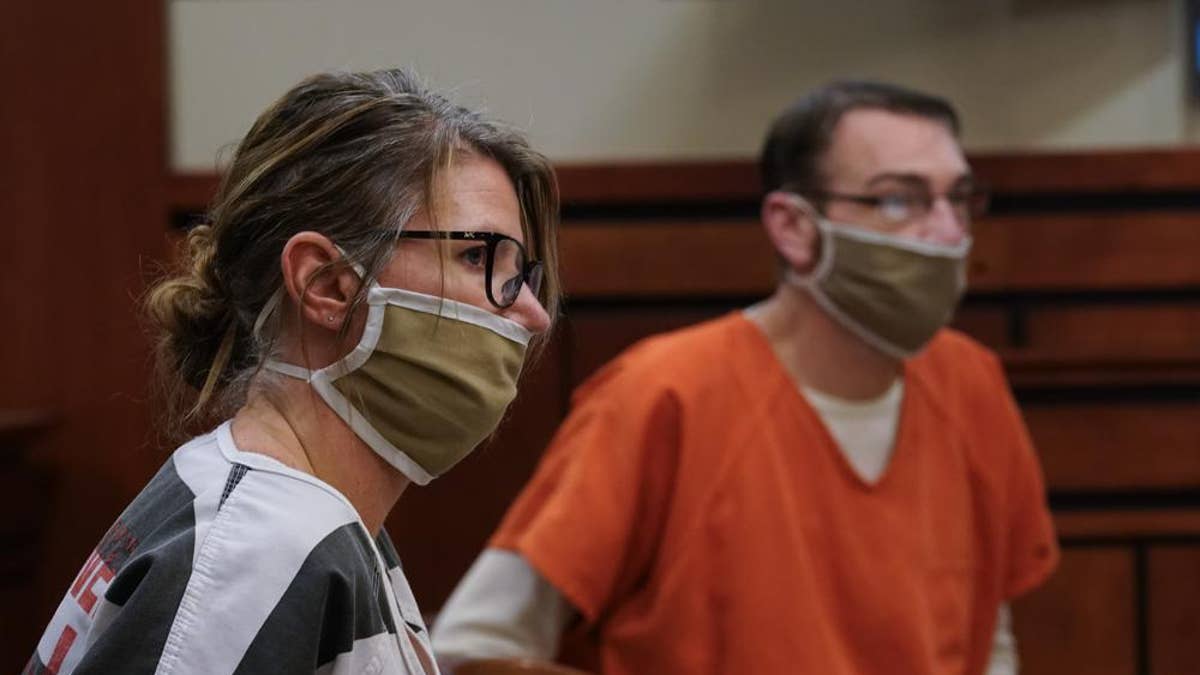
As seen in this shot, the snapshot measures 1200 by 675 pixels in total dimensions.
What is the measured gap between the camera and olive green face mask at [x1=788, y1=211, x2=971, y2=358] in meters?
2.26

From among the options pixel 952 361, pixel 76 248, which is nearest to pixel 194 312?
pixel 952 361

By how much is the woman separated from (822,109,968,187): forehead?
1.16 m

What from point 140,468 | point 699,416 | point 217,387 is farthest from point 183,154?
point 217,387

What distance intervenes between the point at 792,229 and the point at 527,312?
47.6 inches

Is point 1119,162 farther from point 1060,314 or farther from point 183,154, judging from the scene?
point 183,154

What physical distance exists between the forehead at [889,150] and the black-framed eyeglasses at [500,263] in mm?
1205

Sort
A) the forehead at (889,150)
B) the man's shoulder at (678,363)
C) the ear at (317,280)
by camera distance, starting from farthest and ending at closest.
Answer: the forehead at (889,150), the man's shoulder at (678,363), the ear at (317,280)

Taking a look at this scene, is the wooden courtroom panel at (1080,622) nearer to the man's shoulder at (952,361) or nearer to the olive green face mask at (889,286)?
the man's shoulder at (952,361)

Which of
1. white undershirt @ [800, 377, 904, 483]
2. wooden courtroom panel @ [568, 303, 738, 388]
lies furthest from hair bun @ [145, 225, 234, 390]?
wooden courtroom panel @ [568, 303, 738, 388]

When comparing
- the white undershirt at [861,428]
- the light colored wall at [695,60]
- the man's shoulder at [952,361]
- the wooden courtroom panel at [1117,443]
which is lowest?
the wooden courtroom panel at [1117,443]

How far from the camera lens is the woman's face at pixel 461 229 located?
1.14m

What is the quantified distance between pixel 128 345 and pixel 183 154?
0.38 metres

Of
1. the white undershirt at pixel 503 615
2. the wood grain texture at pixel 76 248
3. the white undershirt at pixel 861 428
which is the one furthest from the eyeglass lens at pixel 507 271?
the wood grain texture at pixel 76 248

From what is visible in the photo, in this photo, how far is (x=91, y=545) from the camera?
3025 mm
